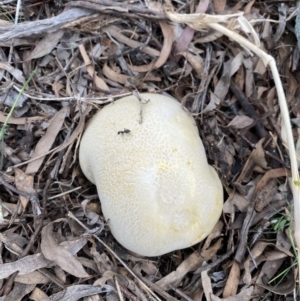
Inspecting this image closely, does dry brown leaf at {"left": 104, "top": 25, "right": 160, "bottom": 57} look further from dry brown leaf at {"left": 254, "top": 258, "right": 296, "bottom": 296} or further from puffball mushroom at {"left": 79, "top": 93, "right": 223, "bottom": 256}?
dry brown leaf at {"left": 254, "top": 258, "right": 296, "bottom": 296}

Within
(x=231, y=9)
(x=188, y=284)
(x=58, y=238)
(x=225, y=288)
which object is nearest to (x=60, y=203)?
(x=58, y=238)

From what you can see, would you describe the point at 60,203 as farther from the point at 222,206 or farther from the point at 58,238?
the point at 222,206

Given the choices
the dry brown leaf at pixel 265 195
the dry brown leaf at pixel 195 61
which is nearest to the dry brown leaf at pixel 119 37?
the dry brown leaf at pixel 195 61

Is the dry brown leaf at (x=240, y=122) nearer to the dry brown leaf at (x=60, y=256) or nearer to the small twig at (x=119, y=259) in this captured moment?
the small twig at (x=119, y=259)

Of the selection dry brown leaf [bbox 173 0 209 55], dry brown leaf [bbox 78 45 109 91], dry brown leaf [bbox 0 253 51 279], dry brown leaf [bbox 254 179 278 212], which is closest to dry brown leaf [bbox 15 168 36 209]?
dry brown leaf [bbox 0 253 51 279]

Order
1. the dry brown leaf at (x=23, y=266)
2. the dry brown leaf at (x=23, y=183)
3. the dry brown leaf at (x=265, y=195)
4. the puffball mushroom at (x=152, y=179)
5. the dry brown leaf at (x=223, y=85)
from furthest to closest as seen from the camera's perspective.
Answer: the dry brown leaf at (x=223, y=85) < the dry brown leaf at (x=265, y=195) < the dry brown leaf at (x=23, y=183) < the dry brown leaf at (x=23, y=266) < the puffball mushroom at (x=152, y=179)

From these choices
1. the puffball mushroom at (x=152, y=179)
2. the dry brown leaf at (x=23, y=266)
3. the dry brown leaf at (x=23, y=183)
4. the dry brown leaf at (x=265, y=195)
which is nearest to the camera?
the puffball mushroom at (x=152, y=179)
